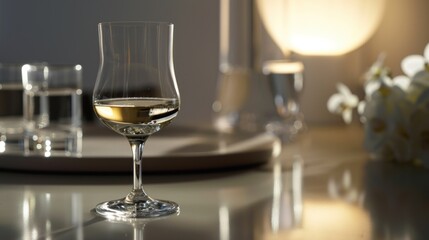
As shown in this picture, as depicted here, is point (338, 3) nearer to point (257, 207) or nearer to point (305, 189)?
point (305, 189)

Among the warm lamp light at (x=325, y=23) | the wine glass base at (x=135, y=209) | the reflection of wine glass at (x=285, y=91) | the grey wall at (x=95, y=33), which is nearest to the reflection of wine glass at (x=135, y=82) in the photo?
the wine glass base at (x=135, y=209)

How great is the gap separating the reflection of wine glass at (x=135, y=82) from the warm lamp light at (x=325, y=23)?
207 cm

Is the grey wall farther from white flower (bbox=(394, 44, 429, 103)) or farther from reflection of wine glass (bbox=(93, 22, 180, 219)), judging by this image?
reflection of wine glass (bbox=(93, 22, 180, 219))

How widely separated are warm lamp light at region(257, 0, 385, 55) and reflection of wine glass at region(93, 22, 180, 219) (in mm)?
2071

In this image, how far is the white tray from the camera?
138cm

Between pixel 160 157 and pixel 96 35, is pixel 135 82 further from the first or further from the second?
pixel 96 35

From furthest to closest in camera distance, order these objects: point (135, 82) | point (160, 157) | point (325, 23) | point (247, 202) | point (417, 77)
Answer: point (325, 23) → point (417, 77) → point (160, 157) → point (247, 202) → point (135, 82)

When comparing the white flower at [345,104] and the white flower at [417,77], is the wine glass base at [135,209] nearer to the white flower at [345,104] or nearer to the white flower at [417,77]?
the white flower at [417,77]

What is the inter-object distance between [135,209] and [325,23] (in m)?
2.20

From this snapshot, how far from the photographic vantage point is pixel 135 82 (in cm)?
103

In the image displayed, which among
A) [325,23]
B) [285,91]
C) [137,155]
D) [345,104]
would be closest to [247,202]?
[137,155]

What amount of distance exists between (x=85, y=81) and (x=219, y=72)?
2.13 ft

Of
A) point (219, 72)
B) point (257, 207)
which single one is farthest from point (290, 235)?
point (219, 72)

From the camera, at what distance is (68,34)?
12.8 feet
